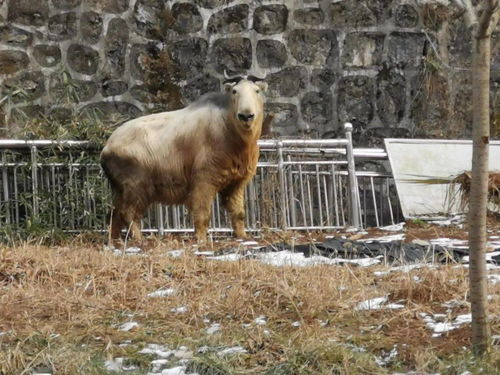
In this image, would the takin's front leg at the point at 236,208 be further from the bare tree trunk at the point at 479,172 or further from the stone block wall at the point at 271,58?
the bare tree trunk at the point at 479,172

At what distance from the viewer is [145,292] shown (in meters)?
6.46

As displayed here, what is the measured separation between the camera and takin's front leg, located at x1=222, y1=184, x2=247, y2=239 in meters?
10.1

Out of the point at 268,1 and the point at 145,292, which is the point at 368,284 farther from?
the point at 268,1

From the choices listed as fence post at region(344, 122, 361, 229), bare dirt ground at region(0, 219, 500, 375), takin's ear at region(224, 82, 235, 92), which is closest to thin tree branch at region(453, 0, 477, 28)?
bare dirt ground at region(0, 219, 500, 375)

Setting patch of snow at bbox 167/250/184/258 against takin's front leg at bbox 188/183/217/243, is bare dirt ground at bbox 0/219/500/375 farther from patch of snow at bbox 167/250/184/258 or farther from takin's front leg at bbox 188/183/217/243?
takin's front leg at bbox 188/183/217/243

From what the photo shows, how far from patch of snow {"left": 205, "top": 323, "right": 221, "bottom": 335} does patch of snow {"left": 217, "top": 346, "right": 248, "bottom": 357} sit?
260 millimetres

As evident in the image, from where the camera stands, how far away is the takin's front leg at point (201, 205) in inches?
383

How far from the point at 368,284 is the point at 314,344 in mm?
1299

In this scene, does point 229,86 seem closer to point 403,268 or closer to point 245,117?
point 245,117

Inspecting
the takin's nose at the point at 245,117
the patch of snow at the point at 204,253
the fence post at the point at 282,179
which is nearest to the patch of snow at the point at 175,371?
the patch of snow at the point at 204,253

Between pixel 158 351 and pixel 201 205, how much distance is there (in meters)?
4.41

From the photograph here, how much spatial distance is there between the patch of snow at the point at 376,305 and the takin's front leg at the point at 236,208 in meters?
4.11

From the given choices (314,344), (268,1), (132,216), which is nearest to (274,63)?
(268,1)

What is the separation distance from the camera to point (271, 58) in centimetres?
1242
